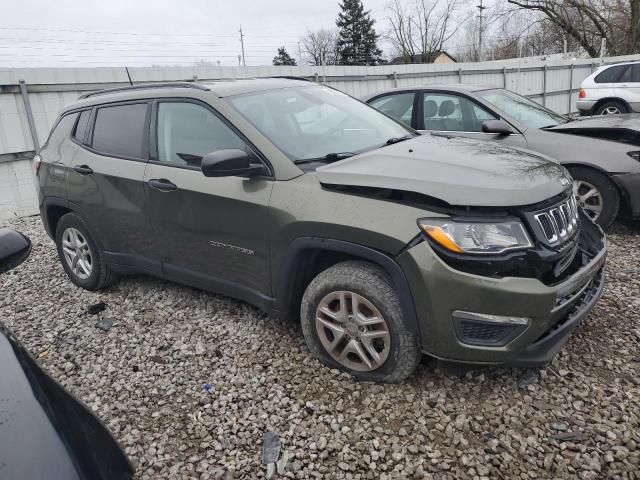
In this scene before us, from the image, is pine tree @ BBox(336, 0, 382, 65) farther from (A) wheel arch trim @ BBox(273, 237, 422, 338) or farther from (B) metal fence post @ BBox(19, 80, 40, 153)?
(A) wheel arch trim @ BBox(273, 237, 422, 338)

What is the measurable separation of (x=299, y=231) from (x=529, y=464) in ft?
5.34

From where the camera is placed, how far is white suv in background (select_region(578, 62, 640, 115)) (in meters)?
12.3

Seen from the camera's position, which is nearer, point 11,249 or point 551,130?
point 11,249

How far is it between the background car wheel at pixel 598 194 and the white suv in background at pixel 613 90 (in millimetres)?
8813

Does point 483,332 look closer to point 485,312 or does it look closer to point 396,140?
point 485,312

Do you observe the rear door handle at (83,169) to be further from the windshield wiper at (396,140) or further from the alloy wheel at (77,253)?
the windshield wiper at (396,140)

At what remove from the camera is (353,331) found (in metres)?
2.84

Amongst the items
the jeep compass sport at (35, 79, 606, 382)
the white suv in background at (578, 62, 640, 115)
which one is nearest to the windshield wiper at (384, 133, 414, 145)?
the jeep compass sport at (35, 79, 606, 382)

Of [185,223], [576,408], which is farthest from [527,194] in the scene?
[185,223]

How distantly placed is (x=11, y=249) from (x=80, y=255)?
105 inches

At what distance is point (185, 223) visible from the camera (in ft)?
11.3

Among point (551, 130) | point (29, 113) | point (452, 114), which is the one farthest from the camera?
point (29, 113)

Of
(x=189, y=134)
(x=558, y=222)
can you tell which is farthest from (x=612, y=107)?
(x=189, y=134)

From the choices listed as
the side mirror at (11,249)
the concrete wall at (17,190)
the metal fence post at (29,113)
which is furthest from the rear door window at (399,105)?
the concrete wall at (17,190)
